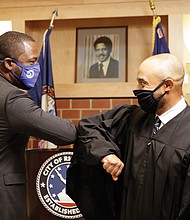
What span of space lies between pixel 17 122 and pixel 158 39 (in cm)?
230

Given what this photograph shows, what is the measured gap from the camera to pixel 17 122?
1.96 m

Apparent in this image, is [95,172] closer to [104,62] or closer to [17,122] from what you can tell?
[17,122]

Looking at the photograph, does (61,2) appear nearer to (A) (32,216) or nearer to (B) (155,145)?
(A) (32,216)

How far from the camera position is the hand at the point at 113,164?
191 centimetres

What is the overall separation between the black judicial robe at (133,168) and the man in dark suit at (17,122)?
153 mm

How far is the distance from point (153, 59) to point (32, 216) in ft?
5.64

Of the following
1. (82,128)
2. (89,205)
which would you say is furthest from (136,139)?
(89,205)

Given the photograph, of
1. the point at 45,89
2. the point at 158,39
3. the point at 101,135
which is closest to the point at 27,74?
the point at 101,135

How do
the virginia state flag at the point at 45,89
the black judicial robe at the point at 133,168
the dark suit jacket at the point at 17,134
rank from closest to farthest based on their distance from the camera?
the black judicial robe at the point at 133,168 → the dark suit jacket at the point at 17,134 → the virginia state flag at the point at 45,89

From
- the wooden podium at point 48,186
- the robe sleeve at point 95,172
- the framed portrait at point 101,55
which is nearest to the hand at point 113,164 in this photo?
the robe sleeve at point 95,172

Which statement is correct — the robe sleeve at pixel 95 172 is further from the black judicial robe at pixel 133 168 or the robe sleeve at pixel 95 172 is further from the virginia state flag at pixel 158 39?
the virginia state flag at pixel 158 39

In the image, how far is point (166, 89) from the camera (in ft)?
6.62

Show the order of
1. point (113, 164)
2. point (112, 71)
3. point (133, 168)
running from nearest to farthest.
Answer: point (113, 164) → point (133, 168) → point (112, 71)

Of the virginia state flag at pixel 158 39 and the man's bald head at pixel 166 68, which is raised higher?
the virginia state flag at pixel 158 39
